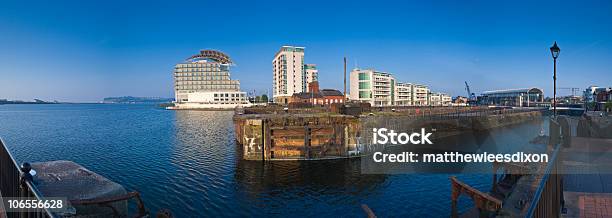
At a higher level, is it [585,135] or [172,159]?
[585,135]

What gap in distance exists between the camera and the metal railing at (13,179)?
5125mm

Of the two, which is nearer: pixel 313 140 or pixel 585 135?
pixel 585 135

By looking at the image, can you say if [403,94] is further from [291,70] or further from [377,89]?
[291,70]

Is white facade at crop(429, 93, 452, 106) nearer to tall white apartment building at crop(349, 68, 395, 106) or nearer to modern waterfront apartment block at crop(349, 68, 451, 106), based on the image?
modern waterfront apartment block at crop(349, 68, 451, 106)

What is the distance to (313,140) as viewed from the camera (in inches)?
1221

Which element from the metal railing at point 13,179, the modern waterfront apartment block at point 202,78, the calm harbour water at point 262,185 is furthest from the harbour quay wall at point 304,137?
the modern waterfront apartment block at point 202,78

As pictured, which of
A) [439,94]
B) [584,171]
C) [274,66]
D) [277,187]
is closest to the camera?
[584,171]

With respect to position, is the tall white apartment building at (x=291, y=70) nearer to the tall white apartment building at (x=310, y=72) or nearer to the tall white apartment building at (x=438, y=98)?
the tall white apartment building at (x=310, y=72)

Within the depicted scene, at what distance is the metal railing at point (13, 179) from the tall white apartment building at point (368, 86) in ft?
396

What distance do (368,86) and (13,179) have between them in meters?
126

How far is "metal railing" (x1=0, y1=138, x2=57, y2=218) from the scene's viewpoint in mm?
5125

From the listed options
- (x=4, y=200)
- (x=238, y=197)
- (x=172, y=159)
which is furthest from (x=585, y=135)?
(x=172, y=159)

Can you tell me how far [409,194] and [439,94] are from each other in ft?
607

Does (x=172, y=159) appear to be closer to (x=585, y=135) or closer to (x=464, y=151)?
(x=464, y=151)
